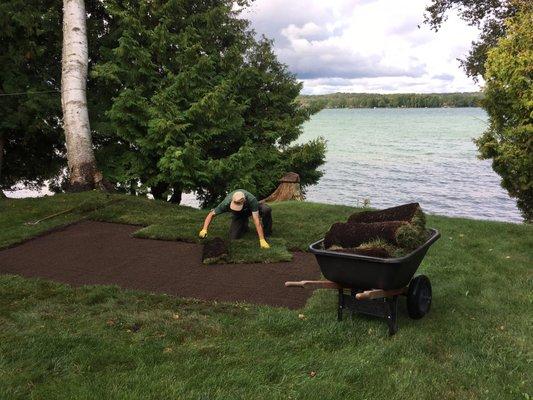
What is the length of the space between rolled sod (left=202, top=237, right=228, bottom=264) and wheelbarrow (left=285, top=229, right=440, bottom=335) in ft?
8.19

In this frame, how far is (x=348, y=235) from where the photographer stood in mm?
4957

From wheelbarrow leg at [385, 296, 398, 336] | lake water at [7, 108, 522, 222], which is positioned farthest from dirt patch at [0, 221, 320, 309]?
lake water at [7, 108, 522, 222]

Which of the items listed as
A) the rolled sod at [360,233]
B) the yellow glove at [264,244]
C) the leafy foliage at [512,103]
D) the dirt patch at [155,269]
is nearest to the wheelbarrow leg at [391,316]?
the rolled sod at [360,233]

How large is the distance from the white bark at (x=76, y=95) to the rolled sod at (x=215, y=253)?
7410 mm

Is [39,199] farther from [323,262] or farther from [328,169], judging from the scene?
[328,169]

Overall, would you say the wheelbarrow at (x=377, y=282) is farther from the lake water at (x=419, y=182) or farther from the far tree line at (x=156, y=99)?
the lake water at (x=419, y=182)

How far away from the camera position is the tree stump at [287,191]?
1487cm

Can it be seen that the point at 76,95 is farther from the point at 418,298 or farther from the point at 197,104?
the point at 418,298

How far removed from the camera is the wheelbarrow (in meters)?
4.36

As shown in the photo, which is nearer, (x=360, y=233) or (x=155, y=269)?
(x=360, y=233)

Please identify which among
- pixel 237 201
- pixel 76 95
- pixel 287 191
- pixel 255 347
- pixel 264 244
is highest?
pixel 76 95

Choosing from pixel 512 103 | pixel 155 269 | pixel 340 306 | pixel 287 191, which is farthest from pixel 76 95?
pixel 512 103

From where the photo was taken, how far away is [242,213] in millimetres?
8633

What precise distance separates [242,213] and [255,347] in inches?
180
